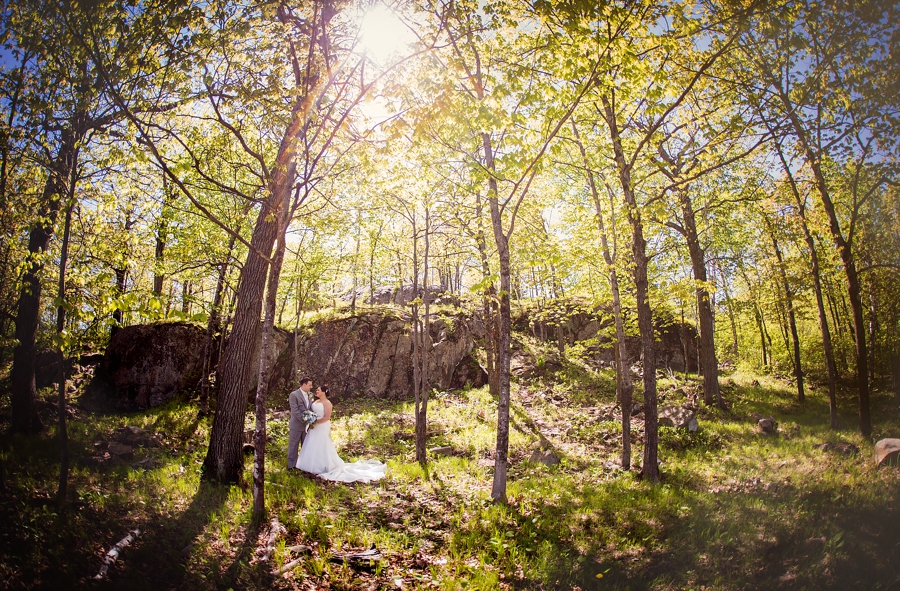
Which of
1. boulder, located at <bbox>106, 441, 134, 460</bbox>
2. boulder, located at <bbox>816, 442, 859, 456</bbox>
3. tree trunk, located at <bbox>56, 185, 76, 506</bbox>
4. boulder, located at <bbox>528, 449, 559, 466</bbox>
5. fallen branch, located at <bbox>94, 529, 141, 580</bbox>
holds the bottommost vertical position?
boulder, located at <bbox>528, 449, 559, 466</bbox>

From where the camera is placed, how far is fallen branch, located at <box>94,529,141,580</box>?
12.9ft

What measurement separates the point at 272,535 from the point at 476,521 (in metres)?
3.11

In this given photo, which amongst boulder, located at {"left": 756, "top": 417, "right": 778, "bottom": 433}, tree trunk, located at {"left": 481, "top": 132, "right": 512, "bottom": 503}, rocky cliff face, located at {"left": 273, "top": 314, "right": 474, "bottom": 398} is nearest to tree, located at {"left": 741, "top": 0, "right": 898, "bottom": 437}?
boulder, located at {"left": 756, "top": 417, "right": 778, "bottom": 433}

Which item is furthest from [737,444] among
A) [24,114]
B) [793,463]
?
[24,114]

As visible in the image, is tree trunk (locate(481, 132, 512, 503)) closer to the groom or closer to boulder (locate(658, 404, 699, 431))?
the groom

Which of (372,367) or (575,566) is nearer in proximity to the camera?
(575,566)

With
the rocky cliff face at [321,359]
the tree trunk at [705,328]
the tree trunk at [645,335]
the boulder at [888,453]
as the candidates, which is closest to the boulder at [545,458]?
the tree trunk at [645,335]

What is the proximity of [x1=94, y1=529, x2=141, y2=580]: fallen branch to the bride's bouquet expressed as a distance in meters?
4.30

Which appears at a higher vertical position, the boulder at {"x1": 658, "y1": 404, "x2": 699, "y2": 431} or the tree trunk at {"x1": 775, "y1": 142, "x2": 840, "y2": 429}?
the tree trunk at {"x1": 775, "y1": 142, "x2": 840, "y2": 429}

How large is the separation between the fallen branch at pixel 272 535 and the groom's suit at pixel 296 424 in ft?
10.5

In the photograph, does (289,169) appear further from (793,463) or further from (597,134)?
(793,463)

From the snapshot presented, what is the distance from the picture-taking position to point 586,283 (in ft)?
45.2

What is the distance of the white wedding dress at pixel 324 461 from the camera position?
8.83 metres

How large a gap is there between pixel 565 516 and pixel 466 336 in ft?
50.2
